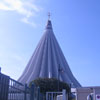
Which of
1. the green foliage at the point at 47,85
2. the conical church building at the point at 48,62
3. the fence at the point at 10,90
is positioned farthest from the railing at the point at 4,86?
the conical church building at the point at 48,62

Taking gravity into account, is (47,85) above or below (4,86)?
above

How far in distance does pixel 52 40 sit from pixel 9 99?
61.6 meters

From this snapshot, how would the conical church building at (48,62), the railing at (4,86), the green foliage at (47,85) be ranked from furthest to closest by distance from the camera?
the conical church building at (48,62)
the green foliage at (47,85)
the railing at (4,86)

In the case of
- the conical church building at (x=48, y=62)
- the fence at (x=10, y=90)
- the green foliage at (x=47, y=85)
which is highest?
the conical church building at (x=48, y=62)

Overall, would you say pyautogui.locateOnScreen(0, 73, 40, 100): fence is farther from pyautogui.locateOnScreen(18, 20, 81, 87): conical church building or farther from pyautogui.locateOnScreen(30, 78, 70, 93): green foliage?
pyautogui.locateOnScreen(18, 20, 81, 87): conical church building

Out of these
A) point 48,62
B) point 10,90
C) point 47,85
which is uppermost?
point 48,62

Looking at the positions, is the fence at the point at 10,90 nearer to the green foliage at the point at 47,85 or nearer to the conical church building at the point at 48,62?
the green foliage at the point at 47,85

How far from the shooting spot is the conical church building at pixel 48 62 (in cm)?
5800

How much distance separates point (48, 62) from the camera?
202 feet

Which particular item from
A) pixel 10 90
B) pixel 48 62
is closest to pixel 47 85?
pixel 48 62

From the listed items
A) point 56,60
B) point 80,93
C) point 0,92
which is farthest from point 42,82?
point 0,92

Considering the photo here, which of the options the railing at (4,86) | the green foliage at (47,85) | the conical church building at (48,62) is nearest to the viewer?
the railing at (4,86)

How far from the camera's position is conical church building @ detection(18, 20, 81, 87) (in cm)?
5800

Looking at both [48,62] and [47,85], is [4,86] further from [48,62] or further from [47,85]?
[48,62]
